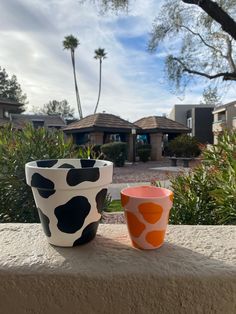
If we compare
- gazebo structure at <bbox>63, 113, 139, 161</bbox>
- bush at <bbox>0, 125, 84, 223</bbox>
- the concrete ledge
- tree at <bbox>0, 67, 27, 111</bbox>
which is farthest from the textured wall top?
tree at <bbox>0, 67, 27, 111</bbox>

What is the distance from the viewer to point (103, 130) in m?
23.2

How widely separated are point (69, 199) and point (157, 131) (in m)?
24.1

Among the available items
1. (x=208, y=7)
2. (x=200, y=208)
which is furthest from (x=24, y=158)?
(x=208, y=7)

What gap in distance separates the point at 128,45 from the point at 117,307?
44.6 feet

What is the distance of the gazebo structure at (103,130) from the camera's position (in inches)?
914

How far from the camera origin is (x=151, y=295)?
3.43 ft

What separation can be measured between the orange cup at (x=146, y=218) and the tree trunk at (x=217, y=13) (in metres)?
11.2

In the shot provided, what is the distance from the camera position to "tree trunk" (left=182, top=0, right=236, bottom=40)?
420 inches

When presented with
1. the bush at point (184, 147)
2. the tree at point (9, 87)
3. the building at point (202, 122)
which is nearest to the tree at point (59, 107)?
the tree at point (9, 87)

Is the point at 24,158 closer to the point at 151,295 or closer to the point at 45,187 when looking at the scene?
the point at 45,187

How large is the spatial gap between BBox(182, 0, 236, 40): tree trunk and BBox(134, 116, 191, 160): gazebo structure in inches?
542

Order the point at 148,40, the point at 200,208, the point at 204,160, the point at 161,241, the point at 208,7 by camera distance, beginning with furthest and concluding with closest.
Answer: the point at 148,40, the point at 208,7, the point at 204,160, the point at 200,208, the point at 161,241

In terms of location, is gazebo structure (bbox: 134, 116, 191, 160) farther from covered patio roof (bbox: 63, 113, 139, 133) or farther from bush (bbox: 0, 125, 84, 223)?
bush (bbox: 0, 125, 84, 223)

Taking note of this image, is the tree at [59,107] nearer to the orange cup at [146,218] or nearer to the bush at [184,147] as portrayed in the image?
the bush at [184,147]
